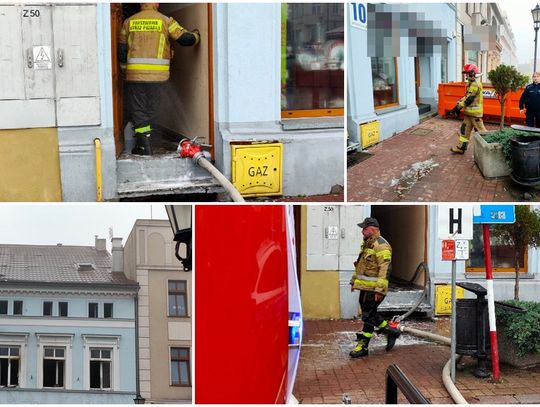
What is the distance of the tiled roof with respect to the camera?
207 inches

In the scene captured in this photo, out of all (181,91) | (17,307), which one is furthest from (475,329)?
(181,91)

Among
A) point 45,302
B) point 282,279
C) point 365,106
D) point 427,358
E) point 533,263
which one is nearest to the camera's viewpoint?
point 282,279

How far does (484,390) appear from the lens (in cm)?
667

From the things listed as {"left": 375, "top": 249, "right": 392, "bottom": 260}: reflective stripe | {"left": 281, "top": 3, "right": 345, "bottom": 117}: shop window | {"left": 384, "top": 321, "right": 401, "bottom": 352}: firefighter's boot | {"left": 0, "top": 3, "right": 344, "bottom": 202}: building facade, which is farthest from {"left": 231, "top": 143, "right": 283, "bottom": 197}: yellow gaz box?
{"left": 384, "top": 321, "right": 401, "bottom": 352}: firefighter's boot

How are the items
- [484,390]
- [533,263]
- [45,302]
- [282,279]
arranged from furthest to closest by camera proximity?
[533,263] < [484,390] < [45,302] < [282,279]

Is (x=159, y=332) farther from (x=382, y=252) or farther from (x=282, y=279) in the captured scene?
(x=382, y=252)

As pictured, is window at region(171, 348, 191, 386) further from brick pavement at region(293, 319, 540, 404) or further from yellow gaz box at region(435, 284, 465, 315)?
yellow gaz box at region(435, 284, 465, 315)

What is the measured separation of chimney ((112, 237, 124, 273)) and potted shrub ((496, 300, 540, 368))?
419 centimetres

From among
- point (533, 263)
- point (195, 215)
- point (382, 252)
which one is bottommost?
point (533, 263)

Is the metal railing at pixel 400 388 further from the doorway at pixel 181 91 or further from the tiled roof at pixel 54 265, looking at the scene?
the doorway at pixel 181 91

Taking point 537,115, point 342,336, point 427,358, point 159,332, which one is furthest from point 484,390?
point 537,115

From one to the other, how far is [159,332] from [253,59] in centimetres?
349

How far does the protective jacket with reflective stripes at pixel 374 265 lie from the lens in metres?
7.38

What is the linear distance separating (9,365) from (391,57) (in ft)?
20.7
